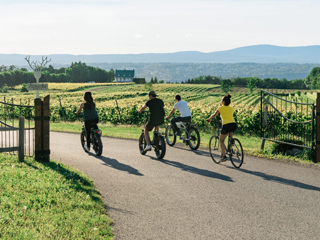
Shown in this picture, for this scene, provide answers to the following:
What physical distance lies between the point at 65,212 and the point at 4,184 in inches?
77.8

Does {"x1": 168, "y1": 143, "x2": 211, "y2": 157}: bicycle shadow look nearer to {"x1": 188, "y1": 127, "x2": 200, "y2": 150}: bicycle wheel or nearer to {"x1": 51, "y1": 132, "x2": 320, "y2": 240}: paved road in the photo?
{"x1": 188, "y1": 127, "x2": 200, "y2": 150}: bicycle wheel

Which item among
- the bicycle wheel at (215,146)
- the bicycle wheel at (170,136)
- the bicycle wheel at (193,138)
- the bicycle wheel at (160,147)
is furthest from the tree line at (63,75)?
the bicycle wheel at (215,146)

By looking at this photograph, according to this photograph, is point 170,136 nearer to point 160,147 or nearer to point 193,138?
point 193,138

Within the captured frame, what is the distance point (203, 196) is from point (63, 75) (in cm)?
17280

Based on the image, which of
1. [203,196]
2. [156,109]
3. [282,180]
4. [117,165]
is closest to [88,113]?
[156,109]

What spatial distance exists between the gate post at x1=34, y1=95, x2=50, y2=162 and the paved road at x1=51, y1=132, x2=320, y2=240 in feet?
2.99

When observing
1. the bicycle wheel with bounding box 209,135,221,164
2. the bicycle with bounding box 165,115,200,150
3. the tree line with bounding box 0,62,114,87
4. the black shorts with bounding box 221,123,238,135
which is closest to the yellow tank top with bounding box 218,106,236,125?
the black shorts with bounding box 221,123,238,135

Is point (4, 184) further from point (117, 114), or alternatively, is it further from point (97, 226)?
point (117, 114)

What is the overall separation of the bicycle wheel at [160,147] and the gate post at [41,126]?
3.02 meters

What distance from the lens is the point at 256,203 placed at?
6.68 m

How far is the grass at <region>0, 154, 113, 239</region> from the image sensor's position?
16.7 feet

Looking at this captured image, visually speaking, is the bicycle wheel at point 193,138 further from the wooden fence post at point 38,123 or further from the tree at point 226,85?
the tree at point 226,85

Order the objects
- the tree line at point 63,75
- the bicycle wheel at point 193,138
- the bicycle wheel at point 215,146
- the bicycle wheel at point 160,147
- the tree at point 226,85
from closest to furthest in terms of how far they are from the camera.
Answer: the bicycle wheel at point 215,146, the bicycle wheel at point 160,147, the bicycle wheel at point 193,138, the tree at point 226,85, the tree line at point 63,75

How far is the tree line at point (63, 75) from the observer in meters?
155
